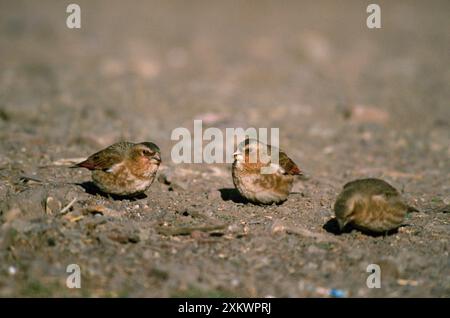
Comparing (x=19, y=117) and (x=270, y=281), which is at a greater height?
(x=19, y=117)

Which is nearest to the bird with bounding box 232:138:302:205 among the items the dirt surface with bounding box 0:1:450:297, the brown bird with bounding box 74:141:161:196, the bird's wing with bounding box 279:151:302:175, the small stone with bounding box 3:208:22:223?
the bird's wing with bounding box 279:151:302:175

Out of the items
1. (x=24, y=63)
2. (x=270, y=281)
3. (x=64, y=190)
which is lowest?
(x=270, y=281)

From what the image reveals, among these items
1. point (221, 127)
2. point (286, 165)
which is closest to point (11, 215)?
point (286, 165)

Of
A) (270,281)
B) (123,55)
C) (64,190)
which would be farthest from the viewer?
(123,55)

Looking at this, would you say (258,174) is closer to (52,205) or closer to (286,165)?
(286,165)

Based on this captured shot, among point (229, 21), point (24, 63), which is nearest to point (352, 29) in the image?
point (229, 21)

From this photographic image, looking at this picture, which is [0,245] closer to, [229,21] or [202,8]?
[229,21]
